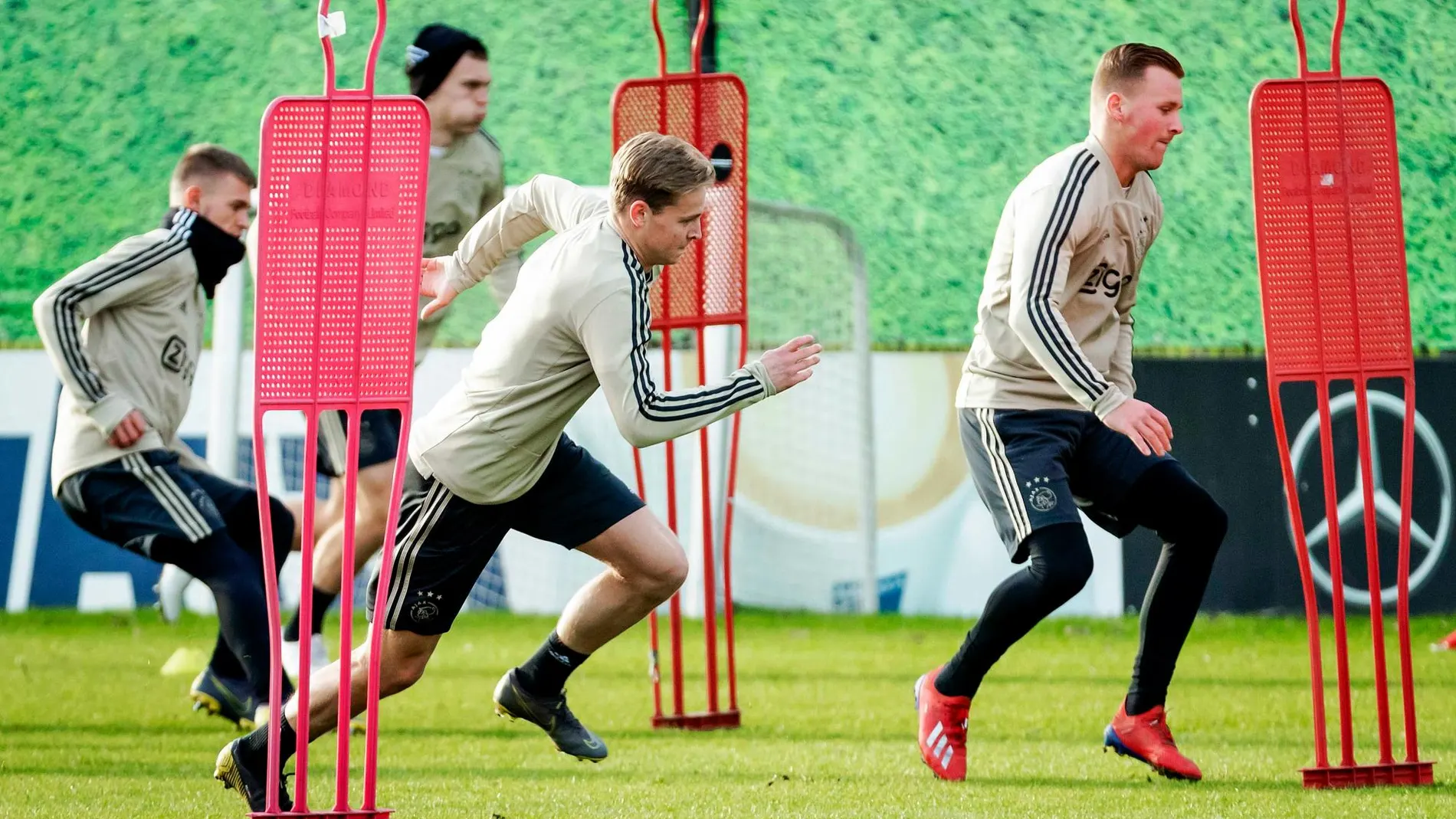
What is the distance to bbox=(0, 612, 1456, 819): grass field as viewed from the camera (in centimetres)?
434

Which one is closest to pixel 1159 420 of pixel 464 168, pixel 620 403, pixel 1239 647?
pixel 620 403

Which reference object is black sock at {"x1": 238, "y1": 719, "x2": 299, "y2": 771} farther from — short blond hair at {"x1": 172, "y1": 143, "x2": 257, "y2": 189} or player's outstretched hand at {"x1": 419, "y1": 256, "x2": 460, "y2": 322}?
short blond hair at {"x1": 172, "y1": 143, "x2": 257, "y2": 189}

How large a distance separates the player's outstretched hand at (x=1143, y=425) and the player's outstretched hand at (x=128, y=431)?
10.2ft

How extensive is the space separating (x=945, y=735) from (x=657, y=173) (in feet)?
5.99

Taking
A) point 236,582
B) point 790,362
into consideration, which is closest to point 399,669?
point 790,362

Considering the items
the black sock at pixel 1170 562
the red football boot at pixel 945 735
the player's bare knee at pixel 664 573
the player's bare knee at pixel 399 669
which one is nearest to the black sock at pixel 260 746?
the player's bare knee at pixel 399 669

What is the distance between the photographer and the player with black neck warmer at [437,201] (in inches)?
238

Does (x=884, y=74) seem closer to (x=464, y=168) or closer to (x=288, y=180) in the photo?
(x=464, y=168)

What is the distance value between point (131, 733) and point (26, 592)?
14.9 feet

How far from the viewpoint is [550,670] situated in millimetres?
4695

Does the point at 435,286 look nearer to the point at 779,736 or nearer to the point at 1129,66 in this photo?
the point at 1129,66

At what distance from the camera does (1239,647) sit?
8492 mm

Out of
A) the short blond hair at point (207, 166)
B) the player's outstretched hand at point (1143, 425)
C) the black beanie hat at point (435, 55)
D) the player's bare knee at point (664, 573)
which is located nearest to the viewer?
the player's outstretched hand at point (1143, 425)

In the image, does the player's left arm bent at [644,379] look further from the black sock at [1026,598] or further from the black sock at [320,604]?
the black sock at [320,604]
